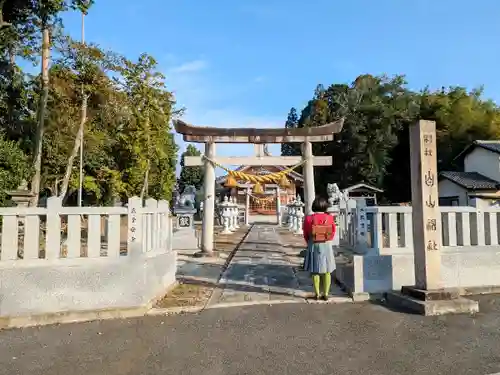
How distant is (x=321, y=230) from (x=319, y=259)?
450mm

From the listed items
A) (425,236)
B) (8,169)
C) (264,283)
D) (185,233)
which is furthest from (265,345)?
(185,233)

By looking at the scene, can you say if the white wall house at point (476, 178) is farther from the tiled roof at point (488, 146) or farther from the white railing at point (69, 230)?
the white railing at point (69, 230)

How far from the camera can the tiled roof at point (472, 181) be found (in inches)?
1018

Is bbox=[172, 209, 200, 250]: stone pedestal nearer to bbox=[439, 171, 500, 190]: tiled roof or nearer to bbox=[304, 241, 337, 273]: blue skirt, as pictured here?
bbox=[304, 241, 337, 273]: blue skirt

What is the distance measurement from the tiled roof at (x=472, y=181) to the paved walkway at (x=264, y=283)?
18.7 m

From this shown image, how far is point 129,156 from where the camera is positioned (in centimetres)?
2672

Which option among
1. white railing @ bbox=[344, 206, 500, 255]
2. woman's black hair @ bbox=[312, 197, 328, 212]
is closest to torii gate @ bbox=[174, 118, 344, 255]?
white railing @ bbox=[344, 206, 500, 255]

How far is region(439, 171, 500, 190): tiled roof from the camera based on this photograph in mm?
25859

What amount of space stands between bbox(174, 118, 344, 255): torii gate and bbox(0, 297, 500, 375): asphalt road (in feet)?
22.3

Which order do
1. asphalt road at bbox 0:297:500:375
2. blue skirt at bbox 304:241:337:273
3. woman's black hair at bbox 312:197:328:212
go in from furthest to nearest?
woman's black hair at bbox 312:197:328:212 → blue skirt at bbox 304:241:337:273 → asphalt road at bbox 0:297:500:375

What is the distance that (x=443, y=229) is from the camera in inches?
282

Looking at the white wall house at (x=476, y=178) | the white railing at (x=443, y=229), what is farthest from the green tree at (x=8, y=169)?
the white wall house at (x=476, y=178)

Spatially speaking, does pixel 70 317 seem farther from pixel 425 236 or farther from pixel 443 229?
pixel 443 229

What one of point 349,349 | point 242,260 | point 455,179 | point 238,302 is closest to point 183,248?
point 242,260
